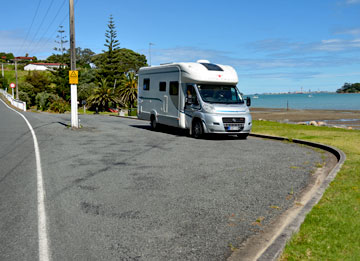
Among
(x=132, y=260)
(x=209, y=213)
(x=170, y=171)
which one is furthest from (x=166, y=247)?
(x=170, y=171)

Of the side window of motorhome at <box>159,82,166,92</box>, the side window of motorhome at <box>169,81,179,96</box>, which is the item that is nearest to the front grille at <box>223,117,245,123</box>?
the side window of motorhome at <box>169,81,179,96</box>

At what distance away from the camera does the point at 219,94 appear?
1523 centimetres

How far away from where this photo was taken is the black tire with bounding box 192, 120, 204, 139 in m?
14.9

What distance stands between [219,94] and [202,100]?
2.97 feet

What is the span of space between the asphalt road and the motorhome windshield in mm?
3974

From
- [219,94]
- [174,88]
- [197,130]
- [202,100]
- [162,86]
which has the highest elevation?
[162,86]

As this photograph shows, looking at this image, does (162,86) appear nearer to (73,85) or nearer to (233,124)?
(233,124)

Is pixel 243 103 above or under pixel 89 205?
above

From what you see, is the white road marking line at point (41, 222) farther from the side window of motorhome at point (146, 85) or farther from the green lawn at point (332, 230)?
the side window of motorhome at point (146, 85)

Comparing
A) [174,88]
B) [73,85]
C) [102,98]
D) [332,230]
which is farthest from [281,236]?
[102,98]

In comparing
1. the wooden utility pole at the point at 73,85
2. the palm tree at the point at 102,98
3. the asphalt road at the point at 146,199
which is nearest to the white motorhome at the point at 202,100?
the asphalt road at the point at 146,199

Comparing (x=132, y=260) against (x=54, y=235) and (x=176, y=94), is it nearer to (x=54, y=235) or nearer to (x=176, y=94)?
(x=54, y=235)

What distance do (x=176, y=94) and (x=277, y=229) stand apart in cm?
1194

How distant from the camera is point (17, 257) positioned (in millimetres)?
3812
